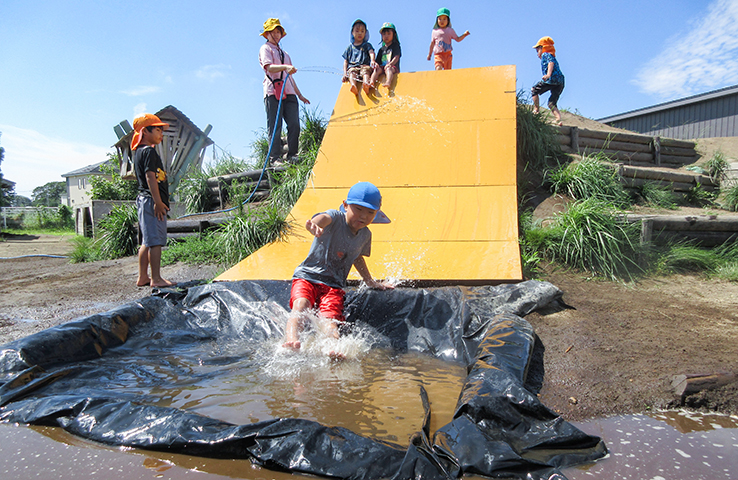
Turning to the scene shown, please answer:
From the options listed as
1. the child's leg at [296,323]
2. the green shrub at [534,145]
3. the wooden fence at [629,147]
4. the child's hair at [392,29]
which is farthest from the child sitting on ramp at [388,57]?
the child's leg at [296,323]

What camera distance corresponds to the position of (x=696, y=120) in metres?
13.5

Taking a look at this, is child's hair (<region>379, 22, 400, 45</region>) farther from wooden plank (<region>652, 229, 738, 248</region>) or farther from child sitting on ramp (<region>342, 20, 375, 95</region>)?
wooden plank (<region>652, 229, 738, 248</region>)

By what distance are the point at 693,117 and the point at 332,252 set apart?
15369mm

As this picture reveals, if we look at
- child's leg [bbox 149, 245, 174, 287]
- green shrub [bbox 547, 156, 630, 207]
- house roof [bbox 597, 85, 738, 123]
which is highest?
house roof [bbox 597, 85, 738, 123]

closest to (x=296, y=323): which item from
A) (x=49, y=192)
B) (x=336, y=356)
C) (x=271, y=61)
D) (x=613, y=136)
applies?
(x=336, y=356)

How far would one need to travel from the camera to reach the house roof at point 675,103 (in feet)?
41.6

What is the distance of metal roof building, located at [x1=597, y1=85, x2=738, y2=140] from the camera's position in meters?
12.6

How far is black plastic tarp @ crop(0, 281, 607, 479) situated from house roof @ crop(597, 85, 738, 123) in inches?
551

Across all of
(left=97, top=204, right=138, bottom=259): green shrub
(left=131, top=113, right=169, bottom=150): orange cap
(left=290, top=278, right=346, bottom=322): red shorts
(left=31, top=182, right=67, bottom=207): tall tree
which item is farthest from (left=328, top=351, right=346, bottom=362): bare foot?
(left=31, top=182, right=67, bottom=207): tall tree

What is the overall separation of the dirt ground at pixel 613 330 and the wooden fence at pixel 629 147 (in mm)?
3051

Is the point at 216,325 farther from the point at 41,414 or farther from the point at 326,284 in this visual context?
the point at 41,414

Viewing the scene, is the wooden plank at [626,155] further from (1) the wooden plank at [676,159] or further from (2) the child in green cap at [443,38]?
(2) the child in green cap at [443,38]

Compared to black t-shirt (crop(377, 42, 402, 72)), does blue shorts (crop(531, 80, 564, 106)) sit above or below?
below

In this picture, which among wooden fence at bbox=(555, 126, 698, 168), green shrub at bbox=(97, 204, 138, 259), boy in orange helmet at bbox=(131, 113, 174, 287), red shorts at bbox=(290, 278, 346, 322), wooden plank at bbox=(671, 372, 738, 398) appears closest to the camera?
wooden plank at bbox=(671, 372, 738, 398)
